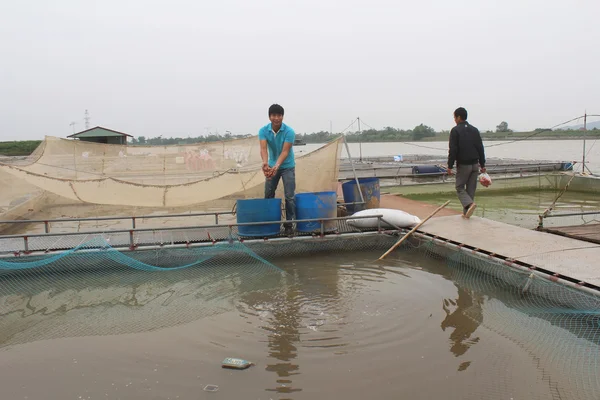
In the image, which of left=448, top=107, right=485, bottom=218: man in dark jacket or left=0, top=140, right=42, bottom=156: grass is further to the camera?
left=0, top=140, right=42, bottom=156: grass

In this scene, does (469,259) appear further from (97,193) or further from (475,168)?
(97,193)

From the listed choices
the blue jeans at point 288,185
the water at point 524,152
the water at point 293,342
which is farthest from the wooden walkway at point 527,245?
the water at point 524,152

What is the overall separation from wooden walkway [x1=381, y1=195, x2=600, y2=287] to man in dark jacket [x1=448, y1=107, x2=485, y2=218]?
513 mm

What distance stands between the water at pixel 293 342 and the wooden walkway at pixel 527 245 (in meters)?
0.50

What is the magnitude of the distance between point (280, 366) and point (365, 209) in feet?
13.5

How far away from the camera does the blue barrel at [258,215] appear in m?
6.04

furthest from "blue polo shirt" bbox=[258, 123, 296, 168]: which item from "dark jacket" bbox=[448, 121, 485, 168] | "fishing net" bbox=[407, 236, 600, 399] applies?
"fishing net" bbox=[407, 236, 600, 399]

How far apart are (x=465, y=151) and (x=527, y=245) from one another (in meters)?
1.68

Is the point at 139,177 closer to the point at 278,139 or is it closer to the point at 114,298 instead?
the point at 278,139

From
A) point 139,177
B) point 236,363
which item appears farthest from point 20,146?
point 236,363

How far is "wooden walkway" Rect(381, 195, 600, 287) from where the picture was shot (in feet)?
14.2

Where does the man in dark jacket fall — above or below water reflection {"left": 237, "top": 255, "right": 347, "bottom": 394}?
above

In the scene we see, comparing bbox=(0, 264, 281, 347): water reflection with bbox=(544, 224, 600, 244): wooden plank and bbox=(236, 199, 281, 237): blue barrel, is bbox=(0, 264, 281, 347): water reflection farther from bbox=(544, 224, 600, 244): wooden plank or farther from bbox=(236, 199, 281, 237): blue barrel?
bbox=(544, 224, 600, 244): wooden plank

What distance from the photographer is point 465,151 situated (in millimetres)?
6320
